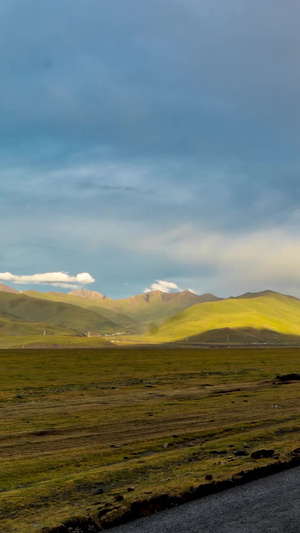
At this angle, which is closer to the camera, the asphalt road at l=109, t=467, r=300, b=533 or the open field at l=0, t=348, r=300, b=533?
the asphalt road at l=109, t=467, r=300, b=533

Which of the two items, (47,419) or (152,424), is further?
(47,419)

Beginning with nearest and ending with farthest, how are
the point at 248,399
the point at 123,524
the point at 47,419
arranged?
the point at 123,524 → the point at 47,419 → the point at 248,399

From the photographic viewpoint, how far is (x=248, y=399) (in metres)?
33.0

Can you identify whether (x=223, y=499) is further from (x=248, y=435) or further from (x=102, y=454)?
(x=248, y=435)

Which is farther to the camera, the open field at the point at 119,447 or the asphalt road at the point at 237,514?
the open field at the point at 119,447

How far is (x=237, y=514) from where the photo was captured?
1161 cm

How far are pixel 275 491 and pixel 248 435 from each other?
6645 millimetres

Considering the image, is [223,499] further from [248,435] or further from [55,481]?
[248,435]

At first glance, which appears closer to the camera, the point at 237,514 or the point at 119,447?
the point at 237,514

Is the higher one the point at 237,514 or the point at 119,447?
the point at 237,514

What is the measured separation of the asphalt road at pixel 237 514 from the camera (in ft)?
35.3

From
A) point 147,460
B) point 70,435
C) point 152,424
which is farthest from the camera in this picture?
point 152,424

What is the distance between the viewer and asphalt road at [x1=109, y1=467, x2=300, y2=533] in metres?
10.8

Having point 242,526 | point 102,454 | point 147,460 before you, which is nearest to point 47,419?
point 102,454
